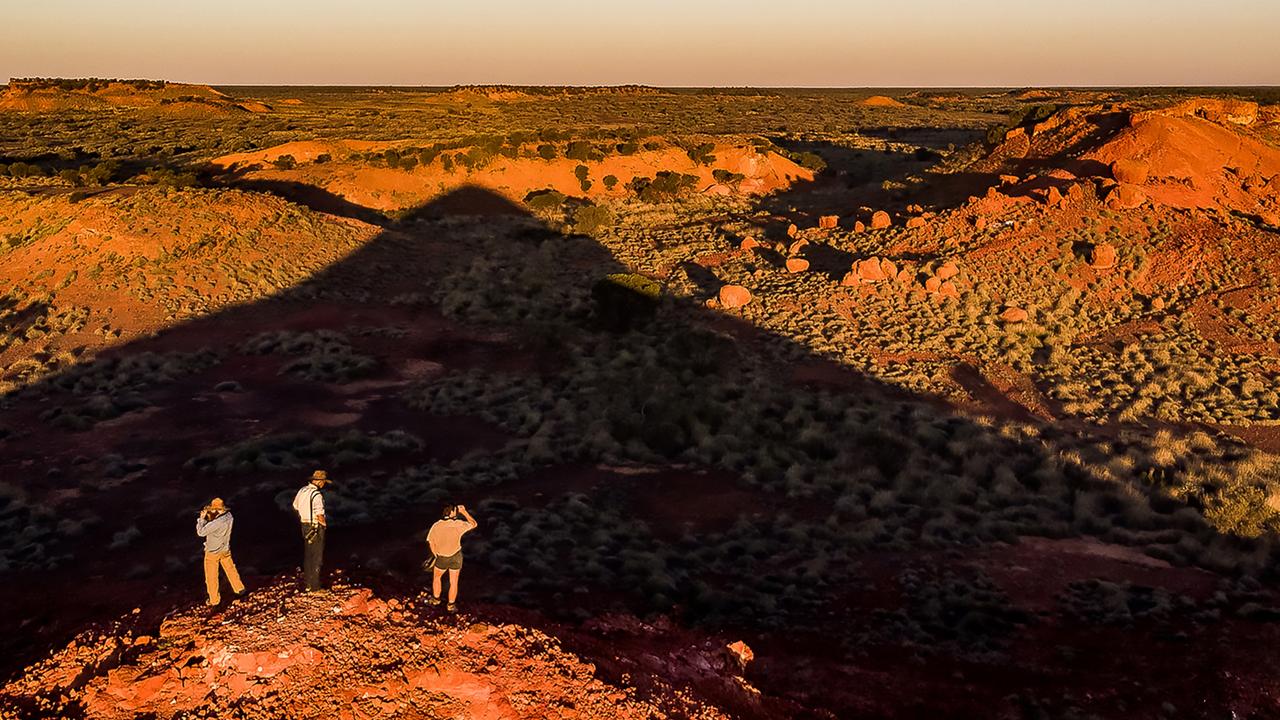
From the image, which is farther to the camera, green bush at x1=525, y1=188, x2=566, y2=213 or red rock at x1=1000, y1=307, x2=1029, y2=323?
green bush at x1=525, y1=188, x2=566, y2=213

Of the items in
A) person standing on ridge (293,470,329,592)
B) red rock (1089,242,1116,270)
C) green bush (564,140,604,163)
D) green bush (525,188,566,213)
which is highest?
green bush (564,140,604,163)

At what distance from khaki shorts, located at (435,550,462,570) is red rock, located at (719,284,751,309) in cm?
2010

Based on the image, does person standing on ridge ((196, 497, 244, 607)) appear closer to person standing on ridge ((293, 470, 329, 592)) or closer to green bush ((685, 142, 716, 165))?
person standing on ridge ((293, 470, 329, 592))

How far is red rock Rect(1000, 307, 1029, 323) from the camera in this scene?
25.6 metres

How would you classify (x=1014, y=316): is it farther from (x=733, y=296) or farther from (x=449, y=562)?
(x=449, y=562)

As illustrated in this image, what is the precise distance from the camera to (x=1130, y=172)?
3238 cm

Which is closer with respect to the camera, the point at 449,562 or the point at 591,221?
the point at 449,562

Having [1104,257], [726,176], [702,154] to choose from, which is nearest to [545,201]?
[726,176]

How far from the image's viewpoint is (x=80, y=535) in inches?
525

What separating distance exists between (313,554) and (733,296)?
2100 centimetres

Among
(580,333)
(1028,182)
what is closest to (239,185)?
(580,333)

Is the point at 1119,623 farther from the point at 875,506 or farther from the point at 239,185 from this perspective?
the point at 239,185

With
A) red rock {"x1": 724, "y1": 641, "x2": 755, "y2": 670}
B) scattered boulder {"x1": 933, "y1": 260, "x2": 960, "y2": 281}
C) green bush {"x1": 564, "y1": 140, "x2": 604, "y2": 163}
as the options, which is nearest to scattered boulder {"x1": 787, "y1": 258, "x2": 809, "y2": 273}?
scattered boulder {"x1": 933, "y1": 260, "x2": 960, "y2": 281}

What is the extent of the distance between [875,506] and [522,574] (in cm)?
691
